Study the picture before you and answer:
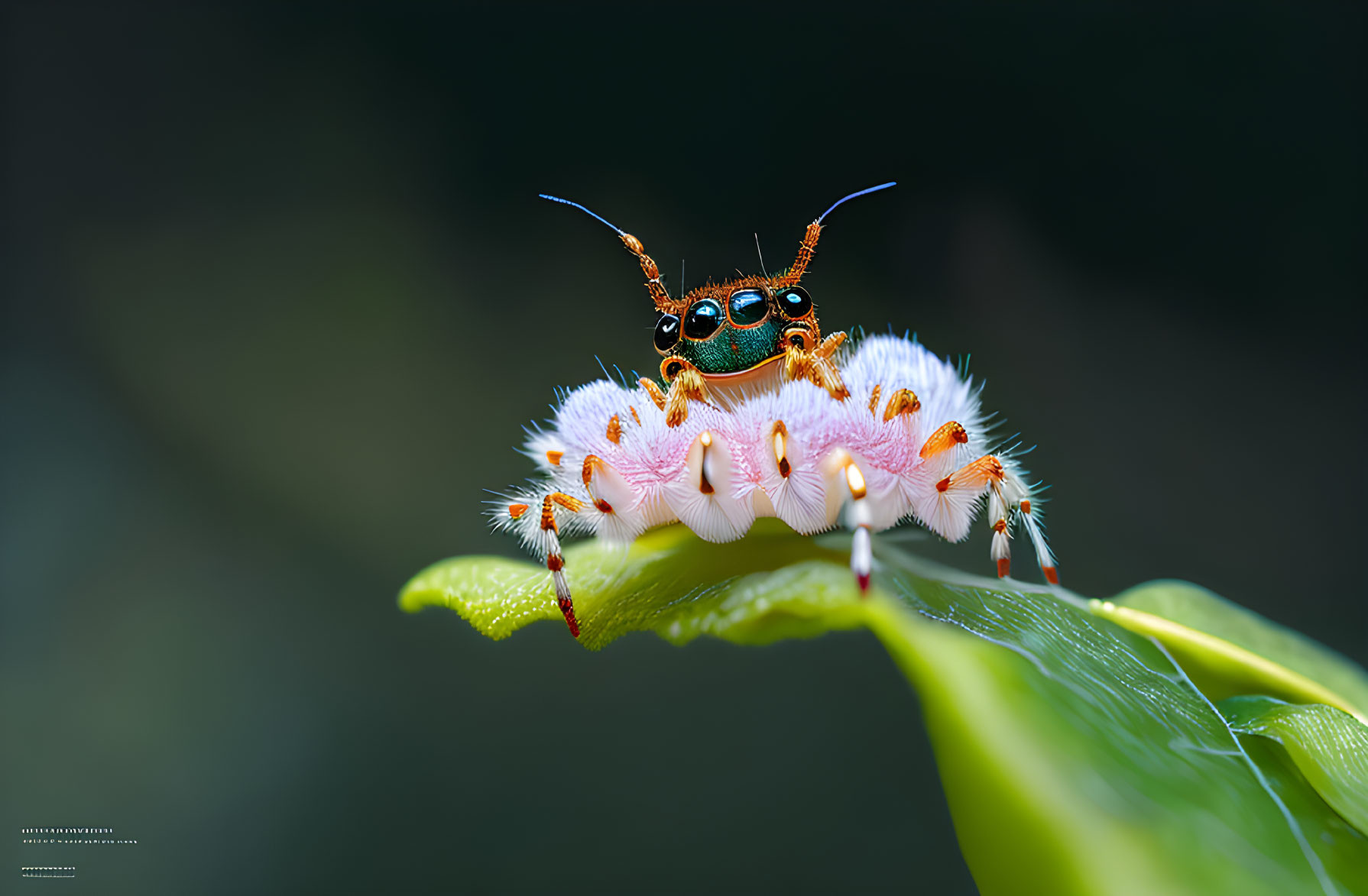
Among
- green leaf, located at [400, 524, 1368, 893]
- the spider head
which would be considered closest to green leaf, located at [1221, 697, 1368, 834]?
green leaf, located at [400, 524, 1368, 893]

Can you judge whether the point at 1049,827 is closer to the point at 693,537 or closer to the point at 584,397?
the point at 693,537

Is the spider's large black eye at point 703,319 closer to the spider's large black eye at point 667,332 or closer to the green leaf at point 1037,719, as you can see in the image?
the spider's large black eye at point 667,332

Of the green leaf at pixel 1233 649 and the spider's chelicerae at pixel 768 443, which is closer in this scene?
the spider's chelicerae at pixel 768 443

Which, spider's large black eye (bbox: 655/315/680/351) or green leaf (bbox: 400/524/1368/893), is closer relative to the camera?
green leaf (bbox: 400/524/1368/893)

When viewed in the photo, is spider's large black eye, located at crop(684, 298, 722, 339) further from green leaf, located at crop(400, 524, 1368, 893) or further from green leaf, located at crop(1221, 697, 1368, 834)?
green leaf, located at crop(1221, 697, 1368, 834)

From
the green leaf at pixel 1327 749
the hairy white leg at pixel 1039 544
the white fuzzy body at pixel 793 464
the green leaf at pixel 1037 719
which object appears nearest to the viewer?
the green leaf at pixel 1037 719

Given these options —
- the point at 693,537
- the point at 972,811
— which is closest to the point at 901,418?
the point at 693,537

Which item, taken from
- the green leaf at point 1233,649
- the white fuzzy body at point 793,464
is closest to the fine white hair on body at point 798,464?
the white fuzzy body at point 793,464
